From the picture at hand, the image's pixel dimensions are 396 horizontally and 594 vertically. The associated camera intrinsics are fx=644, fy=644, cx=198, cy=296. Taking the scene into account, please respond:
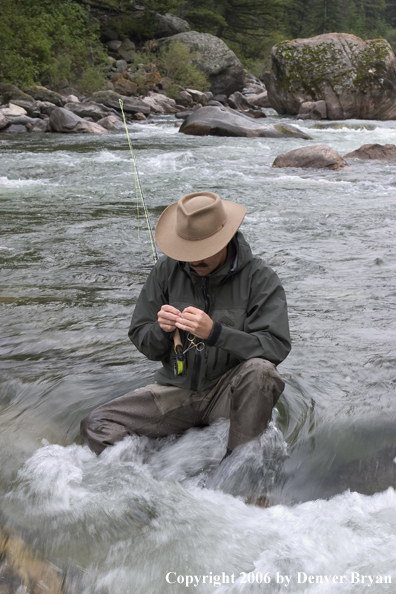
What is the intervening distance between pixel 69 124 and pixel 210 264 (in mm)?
17616

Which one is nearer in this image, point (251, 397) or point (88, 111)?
point (251, 397)

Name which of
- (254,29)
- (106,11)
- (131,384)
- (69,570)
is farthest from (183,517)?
(254,29)

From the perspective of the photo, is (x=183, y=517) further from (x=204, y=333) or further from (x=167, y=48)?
(x=167, y=48)

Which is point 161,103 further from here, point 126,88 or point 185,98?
point 126,88

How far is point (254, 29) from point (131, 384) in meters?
49.3

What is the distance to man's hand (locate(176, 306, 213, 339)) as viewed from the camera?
2924 mm

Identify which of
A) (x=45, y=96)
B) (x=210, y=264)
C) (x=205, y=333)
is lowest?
(x=45, y=96)

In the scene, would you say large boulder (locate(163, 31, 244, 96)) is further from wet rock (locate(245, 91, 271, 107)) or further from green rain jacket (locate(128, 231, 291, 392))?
green rain jacket (locate(128, 231, 291, 392))

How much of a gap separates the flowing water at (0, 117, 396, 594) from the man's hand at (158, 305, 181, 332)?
0.68 m

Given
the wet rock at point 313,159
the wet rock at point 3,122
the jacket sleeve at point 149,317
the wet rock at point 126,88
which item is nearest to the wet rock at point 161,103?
the wet rock at point 126,88

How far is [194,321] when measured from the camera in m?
2.93

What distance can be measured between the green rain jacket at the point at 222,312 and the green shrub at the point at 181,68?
31.9 metres

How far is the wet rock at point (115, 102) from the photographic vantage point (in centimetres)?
2527

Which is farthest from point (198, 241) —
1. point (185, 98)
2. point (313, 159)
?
point (185, 98)
